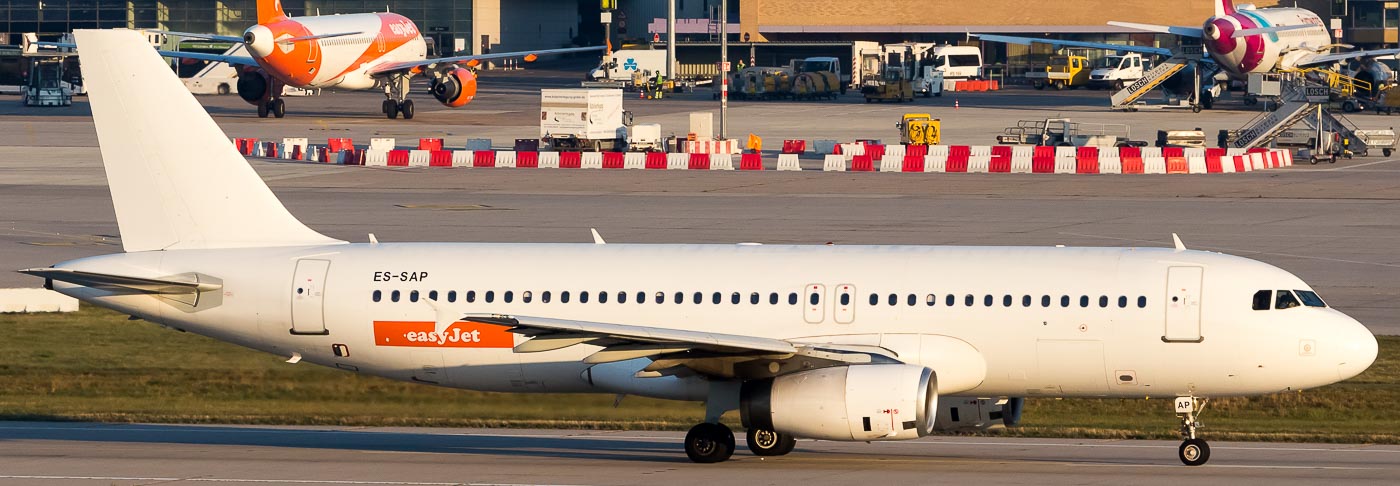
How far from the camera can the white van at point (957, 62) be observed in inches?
5984

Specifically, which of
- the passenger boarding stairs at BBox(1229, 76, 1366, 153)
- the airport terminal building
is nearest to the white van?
the airport terminal building

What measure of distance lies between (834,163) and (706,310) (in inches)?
2086

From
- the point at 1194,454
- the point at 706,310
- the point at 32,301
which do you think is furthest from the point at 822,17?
the point at 1194,454

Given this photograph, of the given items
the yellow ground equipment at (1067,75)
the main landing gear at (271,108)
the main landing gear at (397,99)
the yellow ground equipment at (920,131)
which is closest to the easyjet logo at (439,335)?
the yellow ground equipment at (920,131)

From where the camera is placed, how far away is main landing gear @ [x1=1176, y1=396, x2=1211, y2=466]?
2564 cm

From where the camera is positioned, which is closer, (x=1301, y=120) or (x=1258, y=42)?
(x=1301, y=120)

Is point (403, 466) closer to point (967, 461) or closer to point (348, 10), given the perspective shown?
point (967, 461)

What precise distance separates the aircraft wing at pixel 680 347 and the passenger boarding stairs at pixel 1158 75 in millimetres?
100693

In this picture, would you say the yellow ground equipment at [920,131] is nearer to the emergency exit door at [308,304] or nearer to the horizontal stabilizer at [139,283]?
the emergency exit door at [308,304]

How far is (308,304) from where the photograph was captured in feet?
90.8

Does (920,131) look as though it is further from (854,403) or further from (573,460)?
(854,403)

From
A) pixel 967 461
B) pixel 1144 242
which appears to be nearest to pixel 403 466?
pixel 967 461

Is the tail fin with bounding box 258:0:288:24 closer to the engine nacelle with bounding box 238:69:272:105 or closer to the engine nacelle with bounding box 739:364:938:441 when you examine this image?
the engine nacelle with bounding box 238:69:272:105

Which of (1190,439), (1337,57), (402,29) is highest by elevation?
(402,29)
